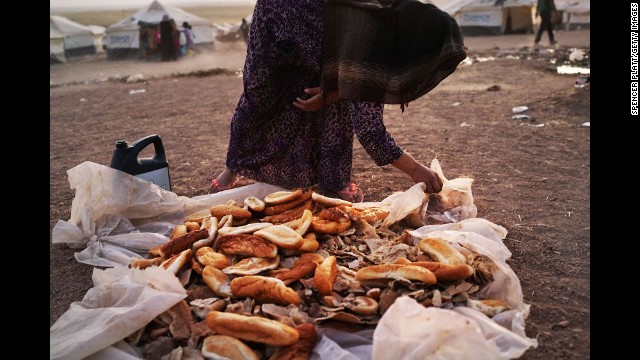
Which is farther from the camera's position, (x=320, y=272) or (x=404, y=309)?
(x=320, y=272)

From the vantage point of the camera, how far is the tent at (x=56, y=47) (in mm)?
19781

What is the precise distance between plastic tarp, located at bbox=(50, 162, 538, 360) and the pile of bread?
77 mm

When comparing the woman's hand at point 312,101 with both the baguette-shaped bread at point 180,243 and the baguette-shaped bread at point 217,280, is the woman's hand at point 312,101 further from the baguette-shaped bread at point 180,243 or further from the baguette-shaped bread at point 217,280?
the baguette-shaped bread at point 217,280

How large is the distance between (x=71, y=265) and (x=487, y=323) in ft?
6.97

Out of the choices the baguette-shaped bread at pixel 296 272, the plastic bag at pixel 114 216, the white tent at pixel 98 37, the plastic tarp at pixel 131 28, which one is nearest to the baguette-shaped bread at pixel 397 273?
the baguette-shaped bread at pixel 296 272

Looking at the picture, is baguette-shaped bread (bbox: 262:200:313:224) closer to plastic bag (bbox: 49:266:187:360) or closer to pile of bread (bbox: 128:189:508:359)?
pile of bread (bbox: 128:189:508:359)

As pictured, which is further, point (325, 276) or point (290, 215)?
point (290, 215)

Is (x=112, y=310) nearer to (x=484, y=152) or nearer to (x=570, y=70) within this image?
(x=484, y=152)

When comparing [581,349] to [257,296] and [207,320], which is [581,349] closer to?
[257,296]

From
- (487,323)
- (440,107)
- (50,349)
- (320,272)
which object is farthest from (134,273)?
(440,107)

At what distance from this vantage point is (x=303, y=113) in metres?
3.20

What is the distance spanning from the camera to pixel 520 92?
→ 7.23 metres

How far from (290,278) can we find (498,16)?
2091 centimetres

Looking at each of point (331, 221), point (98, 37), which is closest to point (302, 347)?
point (331, 221)
